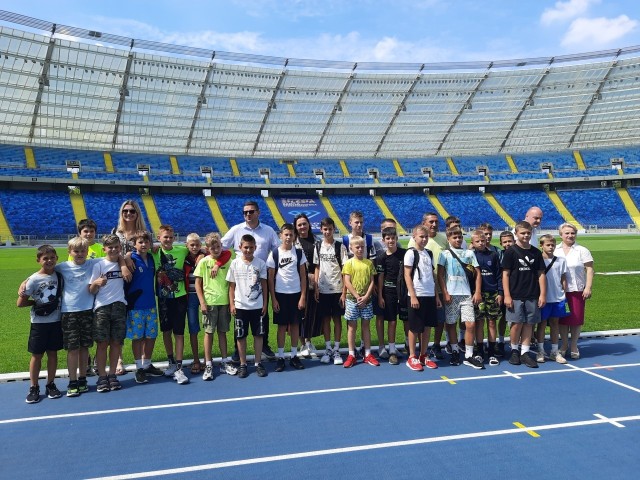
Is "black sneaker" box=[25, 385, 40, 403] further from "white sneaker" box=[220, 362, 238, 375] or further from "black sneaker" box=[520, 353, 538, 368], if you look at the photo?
"black sneaker" box=[520, 353, 538, 368]

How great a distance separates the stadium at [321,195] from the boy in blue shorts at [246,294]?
18.8 inches

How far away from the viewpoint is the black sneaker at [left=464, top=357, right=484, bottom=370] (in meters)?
5.43

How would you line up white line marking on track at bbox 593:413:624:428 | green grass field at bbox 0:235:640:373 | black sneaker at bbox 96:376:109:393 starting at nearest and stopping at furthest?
white line marking on track at bbox 593:413:624:428
black sneaker at bbox 96:376:109:393
green grass field at bbox 0:235:640:373

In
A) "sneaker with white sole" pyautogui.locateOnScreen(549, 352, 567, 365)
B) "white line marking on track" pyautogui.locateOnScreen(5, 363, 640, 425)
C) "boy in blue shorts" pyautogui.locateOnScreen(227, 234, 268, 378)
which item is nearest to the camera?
"white line marking on track" pyautogui.locateOnScreen(5, 363, 640, 425)

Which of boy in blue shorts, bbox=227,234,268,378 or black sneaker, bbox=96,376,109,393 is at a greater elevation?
boy in blue shorts, bbox=227,234,268,378

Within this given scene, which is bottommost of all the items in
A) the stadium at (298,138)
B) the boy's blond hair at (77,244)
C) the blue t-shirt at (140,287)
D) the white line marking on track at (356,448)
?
the white line marking on track at (356,448)

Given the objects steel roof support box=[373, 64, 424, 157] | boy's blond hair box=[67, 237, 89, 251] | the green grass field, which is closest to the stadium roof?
steel roof support box=[373, 64, 424, 157]

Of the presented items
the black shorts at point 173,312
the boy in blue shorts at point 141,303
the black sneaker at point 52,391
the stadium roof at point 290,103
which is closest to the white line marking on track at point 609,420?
the black shorts at point 173,312

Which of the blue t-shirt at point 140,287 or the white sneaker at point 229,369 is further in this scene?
the white sneaker at point 229,369

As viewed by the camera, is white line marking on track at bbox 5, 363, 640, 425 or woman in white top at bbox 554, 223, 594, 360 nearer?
white line marking on track at bbox 5, 363, 640, 425

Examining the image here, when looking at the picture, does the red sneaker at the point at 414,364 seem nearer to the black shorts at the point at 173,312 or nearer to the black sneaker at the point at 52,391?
the black shorts at the point at 173,312

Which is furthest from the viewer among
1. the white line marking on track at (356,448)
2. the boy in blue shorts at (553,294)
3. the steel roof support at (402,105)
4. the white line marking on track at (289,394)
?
the steel roof support at (402,105)

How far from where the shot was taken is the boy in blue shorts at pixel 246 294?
5254 mm

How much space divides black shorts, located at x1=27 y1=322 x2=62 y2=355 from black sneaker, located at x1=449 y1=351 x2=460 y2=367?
4584 millimetres
